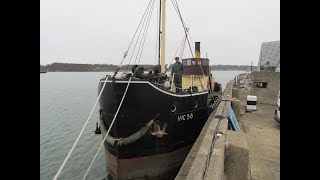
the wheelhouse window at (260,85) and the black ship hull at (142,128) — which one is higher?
the wheelhouse window at (260,85)

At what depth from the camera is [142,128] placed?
7.12 metres

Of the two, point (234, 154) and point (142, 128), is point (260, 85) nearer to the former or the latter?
point (142, 128)

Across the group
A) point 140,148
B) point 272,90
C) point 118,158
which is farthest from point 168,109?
point 272,90

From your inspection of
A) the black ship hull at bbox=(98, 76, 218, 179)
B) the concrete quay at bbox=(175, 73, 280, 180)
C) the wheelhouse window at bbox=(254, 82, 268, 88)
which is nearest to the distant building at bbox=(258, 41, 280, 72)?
the wheelhouse window at bbox=(254, 82, 268, 88)

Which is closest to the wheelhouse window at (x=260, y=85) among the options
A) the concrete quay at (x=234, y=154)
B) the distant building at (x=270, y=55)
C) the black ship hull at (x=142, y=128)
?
the concrete quay at (x=234, y=154)

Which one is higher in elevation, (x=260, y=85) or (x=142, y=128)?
(x=260, y=85)

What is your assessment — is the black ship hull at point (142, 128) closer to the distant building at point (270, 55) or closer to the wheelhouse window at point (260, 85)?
the wheelhouse window at point (260, 85)

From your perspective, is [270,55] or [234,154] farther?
[270,55]

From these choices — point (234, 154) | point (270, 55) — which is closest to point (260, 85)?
point (234, 154)

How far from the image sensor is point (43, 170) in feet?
33.7

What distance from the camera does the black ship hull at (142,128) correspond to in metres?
7.03
